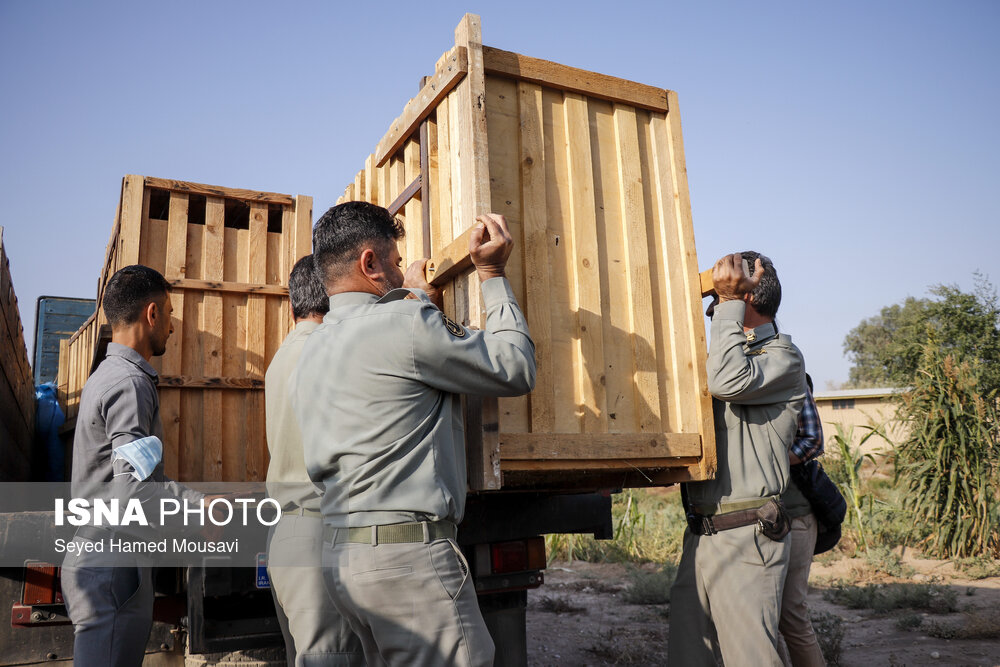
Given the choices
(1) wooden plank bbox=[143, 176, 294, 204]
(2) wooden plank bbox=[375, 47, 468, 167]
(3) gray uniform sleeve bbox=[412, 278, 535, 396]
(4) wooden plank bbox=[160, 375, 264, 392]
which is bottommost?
(3) gray uniform sleeve bbox=[412, 278, 535, 396]

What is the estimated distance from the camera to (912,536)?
8711mm

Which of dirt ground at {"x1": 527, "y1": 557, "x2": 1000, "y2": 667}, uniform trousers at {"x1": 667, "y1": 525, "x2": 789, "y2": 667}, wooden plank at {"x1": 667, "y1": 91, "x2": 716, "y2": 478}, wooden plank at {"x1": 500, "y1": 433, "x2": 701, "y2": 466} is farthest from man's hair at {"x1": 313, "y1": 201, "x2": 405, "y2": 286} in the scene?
dirt ground at {"x1": 527, "y1": 557, "x2": 1000, "y2": 667}

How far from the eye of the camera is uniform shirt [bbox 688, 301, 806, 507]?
2.86 meters

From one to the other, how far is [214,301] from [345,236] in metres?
2.99

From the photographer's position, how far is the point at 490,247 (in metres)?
2.30

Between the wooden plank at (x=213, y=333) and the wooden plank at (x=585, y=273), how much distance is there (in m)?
3.02

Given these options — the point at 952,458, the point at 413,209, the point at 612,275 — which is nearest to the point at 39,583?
the point at 413,209

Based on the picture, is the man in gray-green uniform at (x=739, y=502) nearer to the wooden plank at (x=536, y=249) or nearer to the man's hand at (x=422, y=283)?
the wooden plank at (x=536, y=249)

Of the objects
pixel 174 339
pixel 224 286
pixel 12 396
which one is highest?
pixel 224 286

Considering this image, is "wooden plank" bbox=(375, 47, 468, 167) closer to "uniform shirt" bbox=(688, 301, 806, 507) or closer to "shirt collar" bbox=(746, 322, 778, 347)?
"uniform shirt" bbox=(688, 301, 806, 507)

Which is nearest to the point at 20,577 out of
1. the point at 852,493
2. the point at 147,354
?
the point at 147,354

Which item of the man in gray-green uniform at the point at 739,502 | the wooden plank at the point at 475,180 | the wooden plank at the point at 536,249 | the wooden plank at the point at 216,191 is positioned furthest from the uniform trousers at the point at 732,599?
the wooden plank at the point at 216,191

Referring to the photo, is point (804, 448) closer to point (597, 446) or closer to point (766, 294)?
point (766, 294)

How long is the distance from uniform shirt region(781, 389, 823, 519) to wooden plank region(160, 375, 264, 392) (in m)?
3.44
